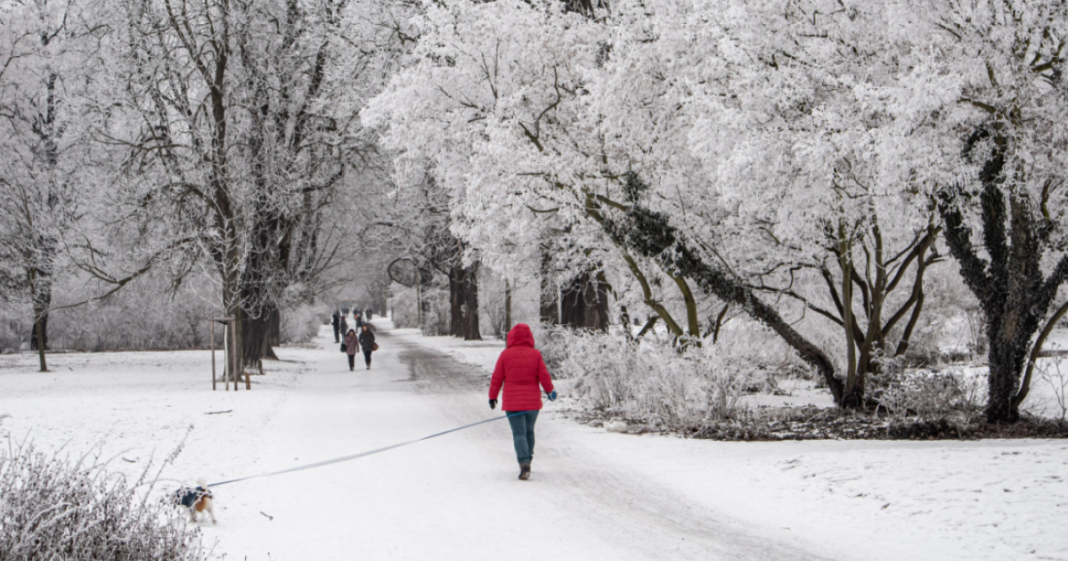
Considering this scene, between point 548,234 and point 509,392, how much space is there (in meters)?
8.42

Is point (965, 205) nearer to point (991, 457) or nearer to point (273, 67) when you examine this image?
point (991, 457)

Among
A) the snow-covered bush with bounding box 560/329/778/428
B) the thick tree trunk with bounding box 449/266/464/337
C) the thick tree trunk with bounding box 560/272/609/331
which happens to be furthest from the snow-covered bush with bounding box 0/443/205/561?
the thick tree trunk with bounding box 449/266/464/337

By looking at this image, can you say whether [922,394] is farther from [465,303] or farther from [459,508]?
[465,303]

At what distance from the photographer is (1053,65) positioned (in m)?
9.54

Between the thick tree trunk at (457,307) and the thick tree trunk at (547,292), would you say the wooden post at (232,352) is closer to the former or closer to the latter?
the thick tree trunk at (547,292)

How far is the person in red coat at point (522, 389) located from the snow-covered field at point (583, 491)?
375mm

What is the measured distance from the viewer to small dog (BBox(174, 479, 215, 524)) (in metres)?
6.14

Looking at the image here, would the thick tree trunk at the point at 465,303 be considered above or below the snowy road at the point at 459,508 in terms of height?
above

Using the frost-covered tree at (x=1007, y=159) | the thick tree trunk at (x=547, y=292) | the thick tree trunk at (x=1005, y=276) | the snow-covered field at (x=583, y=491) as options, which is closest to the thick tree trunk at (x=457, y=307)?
the thick tree trunk at (x=547, y=292)

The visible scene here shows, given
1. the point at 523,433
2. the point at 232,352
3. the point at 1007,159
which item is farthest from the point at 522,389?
the point at 232,352

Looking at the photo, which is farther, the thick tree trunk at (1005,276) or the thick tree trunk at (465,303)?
the thick tree trunk at (465,303)

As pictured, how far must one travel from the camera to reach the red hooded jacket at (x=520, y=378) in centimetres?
908

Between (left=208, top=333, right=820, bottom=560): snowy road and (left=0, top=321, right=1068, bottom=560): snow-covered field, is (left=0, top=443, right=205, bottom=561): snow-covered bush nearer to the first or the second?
(left=0, top=321, right=1068, bottom=560): snow-covered field

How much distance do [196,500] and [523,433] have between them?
358 cm
